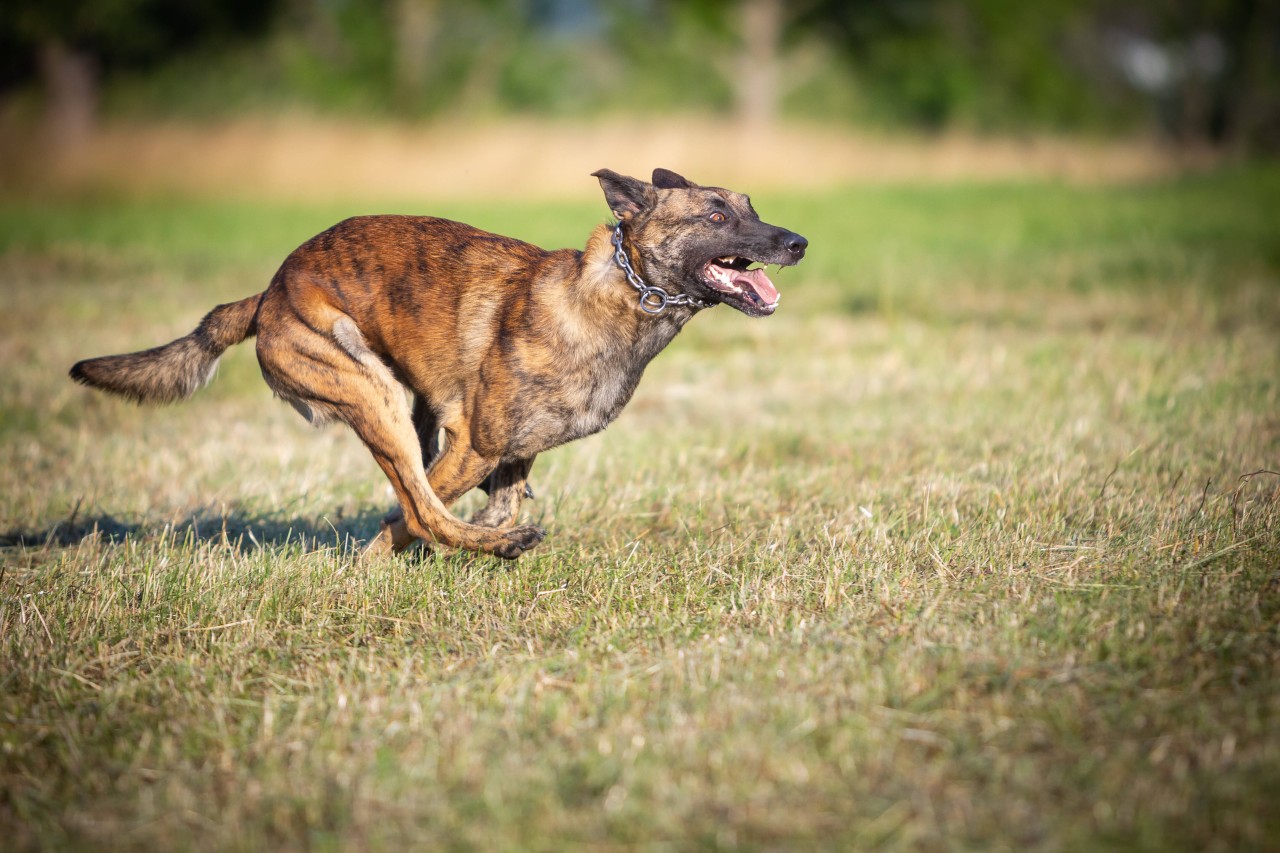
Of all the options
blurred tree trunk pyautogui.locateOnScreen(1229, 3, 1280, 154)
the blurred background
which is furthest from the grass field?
blurred tree trunk pyautogui.locateOnScreen(1229, 3, 1280, 154)

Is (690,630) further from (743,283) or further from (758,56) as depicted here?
(758,56)

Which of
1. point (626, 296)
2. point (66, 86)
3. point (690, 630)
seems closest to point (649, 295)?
point (626, 296)

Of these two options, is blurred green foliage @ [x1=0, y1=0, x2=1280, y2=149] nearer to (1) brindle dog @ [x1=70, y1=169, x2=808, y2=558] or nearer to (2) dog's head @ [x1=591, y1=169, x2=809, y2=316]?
(1) brindle dog @ [x1=70, y1=169, x2=808, y2=558]

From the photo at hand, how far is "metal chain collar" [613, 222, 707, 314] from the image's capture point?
5.23m

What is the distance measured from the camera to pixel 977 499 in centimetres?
630

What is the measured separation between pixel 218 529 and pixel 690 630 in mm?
3097

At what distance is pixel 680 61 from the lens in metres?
43.2

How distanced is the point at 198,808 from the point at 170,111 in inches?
1551

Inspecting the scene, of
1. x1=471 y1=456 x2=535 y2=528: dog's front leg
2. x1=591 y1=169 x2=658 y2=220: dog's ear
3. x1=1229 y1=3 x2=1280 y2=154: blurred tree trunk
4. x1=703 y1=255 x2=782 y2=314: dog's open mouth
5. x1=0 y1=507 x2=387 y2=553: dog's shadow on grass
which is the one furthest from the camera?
x1=1229 y1=3 x2=1280 y2=154: blurred tree trunk

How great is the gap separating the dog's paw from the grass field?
13 cm

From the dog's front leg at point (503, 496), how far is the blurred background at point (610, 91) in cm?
2113

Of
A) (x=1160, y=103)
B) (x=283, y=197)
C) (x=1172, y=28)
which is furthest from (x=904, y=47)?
(x=283, y=197)

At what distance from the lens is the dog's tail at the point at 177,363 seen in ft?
18.5

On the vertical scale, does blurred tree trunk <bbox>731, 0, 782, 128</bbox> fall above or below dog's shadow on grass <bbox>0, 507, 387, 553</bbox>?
above
